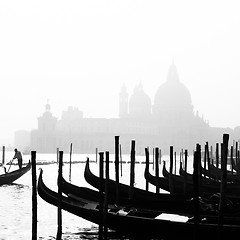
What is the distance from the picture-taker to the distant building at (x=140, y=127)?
3529 inches

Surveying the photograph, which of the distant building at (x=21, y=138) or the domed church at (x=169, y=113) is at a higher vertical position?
the domed church at (x=169, y=113)

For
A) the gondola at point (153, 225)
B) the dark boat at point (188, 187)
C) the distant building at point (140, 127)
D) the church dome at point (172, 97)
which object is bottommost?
the gondola at point (153, 225)

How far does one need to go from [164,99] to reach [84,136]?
2029 cm

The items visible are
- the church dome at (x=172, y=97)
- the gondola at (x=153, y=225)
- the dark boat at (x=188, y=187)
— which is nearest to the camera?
the gondola at (x=153, y=225)

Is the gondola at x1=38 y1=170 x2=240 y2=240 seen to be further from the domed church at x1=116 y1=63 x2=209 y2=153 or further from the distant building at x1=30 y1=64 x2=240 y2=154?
the domed church at x1=116 y1=63 x2=209 y2=153

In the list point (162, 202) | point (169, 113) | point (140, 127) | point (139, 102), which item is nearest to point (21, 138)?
point (139, 102)

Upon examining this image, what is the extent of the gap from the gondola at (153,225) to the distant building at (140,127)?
78.9 metres

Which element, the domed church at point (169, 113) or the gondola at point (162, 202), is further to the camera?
the domed church at point (169, 113)

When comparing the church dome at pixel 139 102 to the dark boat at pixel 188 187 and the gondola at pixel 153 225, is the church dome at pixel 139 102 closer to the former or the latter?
the dark boat at pixel 188 187

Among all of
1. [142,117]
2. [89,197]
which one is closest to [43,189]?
[89,197]

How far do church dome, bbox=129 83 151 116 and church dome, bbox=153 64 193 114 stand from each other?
207cm

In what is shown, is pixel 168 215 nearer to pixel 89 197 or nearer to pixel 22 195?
pixel 89 197

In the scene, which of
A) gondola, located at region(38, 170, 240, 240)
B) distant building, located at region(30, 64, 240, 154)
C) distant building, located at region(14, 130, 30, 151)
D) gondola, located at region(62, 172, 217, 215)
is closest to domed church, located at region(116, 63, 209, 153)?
distant building, located at region(30, 64, 240, 154)

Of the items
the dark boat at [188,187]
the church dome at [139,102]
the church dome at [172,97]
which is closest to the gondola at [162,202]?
the dark boat at [188,187]
